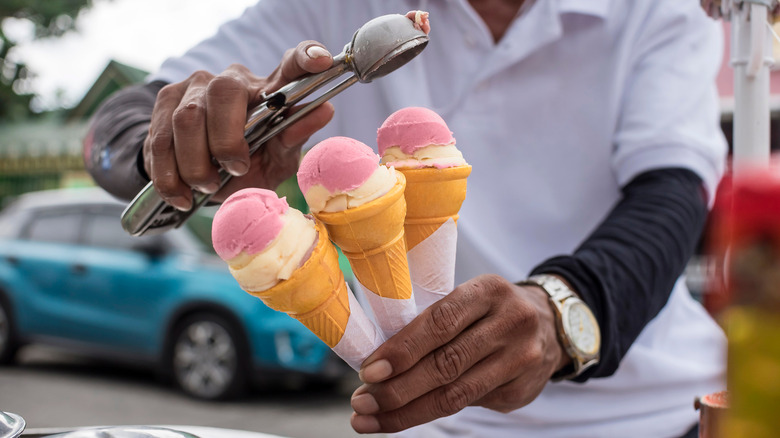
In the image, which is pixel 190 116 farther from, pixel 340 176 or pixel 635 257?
pixel 635 257

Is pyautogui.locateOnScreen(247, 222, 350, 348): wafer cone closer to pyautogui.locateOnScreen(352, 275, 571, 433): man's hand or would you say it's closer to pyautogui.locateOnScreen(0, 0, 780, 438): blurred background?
pyautogui.locateOnScreen(352, 275, 571, 433): man's hand

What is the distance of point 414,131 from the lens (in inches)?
28.4

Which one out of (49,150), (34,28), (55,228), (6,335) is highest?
(34,28)

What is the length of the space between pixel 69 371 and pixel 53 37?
8.05m

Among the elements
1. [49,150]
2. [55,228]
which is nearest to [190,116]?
[55,228]

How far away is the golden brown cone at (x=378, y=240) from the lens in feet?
2.09

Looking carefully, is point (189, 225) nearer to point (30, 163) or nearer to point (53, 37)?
point (30, 163)

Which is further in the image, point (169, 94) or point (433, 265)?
point (169, 94)

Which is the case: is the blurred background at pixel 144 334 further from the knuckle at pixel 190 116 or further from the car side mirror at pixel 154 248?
the knuckle at pixel 190 116

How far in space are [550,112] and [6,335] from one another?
20.5 feet

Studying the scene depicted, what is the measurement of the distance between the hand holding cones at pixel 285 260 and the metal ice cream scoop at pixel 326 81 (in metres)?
0.20

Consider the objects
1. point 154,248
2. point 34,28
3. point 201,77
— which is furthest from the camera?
point 34,28

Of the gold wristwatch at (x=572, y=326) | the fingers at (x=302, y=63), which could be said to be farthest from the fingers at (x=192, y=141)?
the gold wristwatch at (x=572, y=326)

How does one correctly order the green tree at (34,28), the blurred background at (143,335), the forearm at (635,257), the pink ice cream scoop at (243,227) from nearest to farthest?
the pink ice cream scoop at (243,227) → the forearm at (635,257) → the blurred background at (143,335) → the green tree at (34,28)
